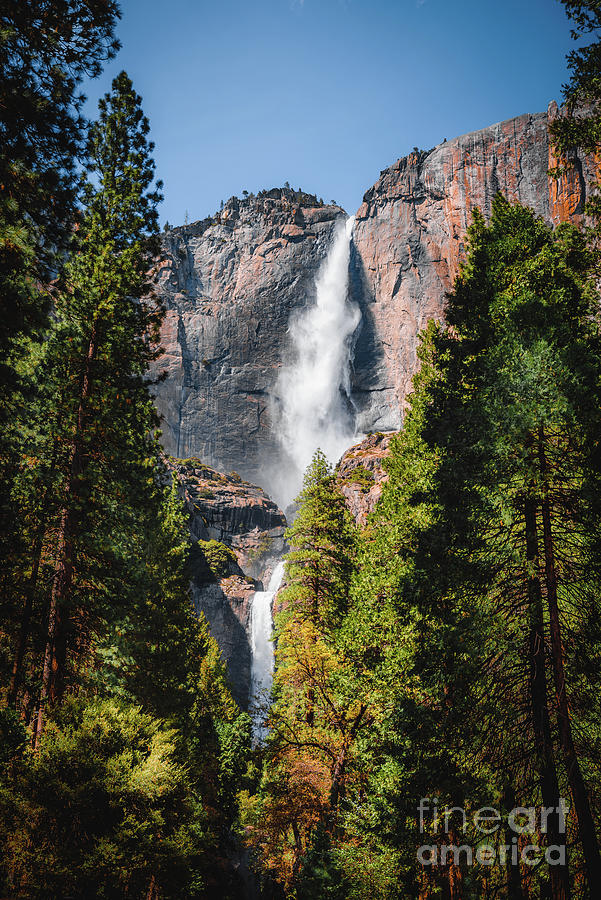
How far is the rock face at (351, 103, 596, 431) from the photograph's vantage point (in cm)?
7175

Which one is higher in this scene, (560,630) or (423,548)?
(423,548)

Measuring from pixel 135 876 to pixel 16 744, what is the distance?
3.29 meters

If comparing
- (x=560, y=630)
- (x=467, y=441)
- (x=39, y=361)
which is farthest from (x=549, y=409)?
(x=39, y=361)

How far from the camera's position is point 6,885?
671 cm

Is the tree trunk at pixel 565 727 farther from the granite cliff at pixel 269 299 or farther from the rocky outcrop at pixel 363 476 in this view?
the granite cliff at pixel 269 299

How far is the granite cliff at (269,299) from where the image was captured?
3317 inches

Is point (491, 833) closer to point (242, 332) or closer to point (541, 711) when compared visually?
point (541, 711)

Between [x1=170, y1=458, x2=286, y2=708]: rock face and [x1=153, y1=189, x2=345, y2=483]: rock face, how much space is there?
736 inches

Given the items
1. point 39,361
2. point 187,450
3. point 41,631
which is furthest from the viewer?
point 187,450

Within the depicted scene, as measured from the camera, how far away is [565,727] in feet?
17.5

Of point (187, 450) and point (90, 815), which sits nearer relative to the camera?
point (90, 815)

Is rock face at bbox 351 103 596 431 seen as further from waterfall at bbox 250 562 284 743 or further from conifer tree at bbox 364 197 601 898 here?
conifer tree at bbox 364 197 601 898

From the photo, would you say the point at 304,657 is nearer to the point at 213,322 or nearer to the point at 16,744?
the point at 16,744

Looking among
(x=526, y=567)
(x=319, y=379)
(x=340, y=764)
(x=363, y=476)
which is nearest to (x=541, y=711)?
(x=526, y=567)
